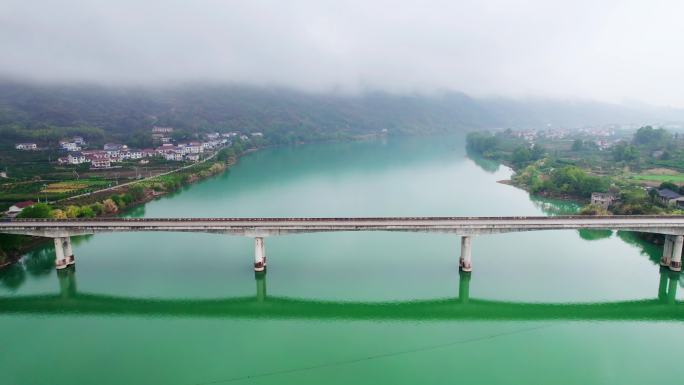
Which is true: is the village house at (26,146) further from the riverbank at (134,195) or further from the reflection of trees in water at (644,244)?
the reflection of trees in water at (644,244)

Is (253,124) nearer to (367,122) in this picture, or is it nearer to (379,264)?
(367,122)

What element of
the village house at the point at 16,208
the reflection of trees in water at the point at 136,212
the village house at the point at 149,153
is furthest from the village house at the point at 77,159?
the village house at the point at 16,208

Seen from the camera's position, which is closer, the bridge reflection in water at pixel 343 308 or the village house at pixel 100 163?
the bridge reflection in water at pixel 343 308

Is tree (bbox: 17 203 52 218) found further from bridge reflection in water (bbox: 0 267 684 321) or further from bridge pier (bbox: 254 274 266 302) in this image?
bridge pier (bbox: 254 274 266 302)

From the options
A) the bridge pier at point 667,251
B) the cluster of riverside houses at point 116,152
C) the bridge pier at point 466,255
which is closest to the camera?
the bridge pier at point 466,255

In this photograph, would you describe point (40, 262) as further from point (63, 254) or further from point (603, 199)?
point (603, 199)

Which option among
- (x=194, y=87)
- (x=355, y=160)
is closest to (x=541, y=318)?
(x=355, y=160)

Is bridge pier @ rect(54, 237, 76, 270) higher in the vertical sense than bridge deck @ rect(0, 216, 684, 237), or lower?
lower

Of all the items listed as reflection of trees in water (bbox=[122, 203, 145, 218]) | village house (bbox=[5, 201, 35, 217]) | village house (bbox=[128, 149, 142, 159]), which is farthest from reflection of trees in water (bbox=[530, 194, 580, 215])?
village house (bbox=[128, 149, 142, 159])
